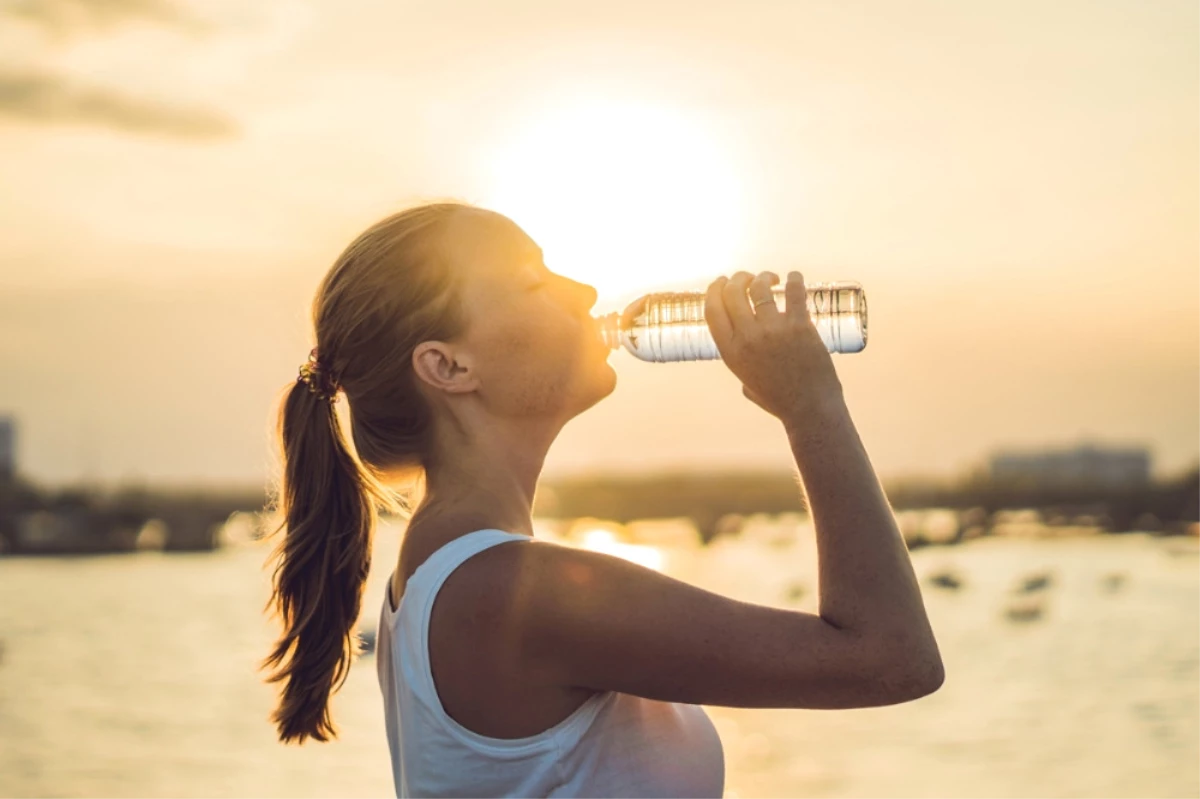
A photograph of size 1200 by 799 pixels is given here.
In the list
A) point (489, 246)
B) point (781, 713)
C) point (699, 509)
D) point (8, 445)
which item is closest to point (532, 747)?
point (489, 246)

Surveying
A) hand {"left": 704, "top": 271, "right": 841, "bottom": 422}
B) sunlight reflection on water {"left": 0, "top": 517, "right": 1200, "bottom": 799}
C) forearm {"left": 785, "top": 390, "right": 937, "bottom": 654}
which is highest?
hand {"left": 704, "top": 271, "right": 841, "bottom": 422}

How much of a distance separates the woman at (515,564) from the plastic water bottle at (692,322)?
13.7 inches

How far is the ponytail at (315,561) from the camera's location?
2.36 metres

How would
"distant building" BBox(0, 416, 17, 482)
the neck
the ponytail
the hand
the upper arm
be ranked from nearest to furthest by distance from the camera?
1. the upper arm
2. the hand
3. the neck
4. the ponytail
5. "distant building" BBox(0, 416, 17, 482)

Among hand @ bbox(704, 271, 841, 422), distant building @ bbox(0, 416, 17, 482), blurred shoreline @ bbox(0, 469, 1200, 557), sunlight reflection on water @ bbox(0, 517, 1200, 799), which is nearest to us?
hand @ bbox(704, 271, 841, 422)

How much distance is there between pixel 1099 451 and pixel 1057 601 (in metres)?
57.5

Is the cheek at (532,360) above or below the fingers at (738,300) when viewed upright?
below

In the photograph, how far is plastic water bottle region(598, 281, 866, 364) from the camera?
260 cm

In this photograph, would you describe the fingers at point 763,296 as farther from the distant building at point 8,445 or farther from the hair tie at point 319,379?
the distant building at point 8,445

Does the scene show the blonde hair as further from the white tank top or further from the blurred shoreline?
the blurred shoreline

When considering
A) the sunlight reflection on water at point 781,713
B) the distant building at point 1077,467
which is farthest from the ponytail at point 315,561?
the distant building at point 1077,467

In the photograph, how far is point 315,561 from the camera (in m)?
2.36

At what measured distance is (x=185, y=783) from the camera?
67.4 feet

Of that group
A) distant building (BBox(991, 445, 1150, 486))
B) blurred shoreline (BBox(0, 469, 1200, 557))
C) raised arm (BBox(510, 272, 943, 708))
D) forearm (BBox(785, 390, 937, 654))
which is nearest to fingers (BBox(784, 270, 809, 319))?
forearm (BBox(785, 390, 937, 654))
